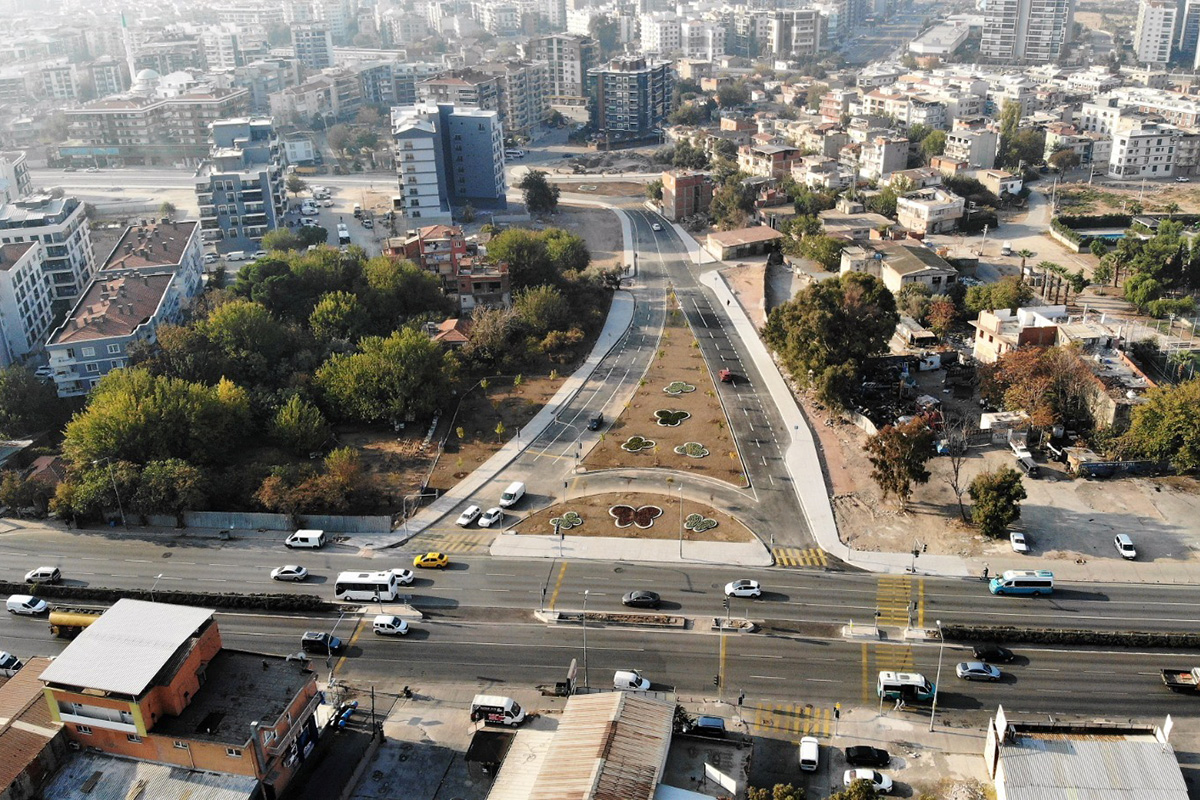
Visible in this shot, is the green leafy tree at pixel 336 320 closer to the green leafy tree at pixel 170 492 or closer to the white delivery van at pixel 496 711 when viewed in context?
the green leafy tree at pixel 170 492

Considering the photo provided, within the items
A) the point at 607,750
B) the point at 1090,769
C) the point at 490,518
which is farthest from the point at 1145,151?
the point at 607,750

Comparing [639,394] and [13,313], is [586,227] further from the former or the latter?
[13,313]

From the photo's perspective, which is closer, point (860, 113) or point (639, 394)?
point (639, 394)

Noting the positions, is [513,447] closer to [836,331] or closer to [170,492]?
[170,492]

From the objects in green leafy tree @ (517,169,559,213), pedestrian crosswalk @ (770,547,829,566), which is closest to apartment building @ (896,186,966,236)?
green leafy tree @ (517,169,559,213)

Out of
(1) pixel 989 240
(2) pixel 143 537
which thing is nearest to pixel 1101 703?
(2) pixel 143 537

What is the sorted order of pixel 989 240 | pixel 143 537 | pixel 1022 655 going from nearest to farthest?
pixel 1022 655 → pixel 143 537 → pixel 989 240
